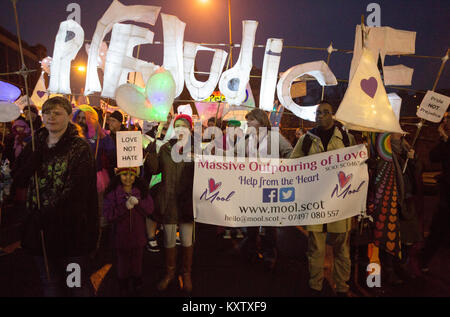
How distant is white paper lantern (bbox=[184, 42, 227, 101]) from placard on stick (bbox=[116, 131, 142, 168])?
1.10 m

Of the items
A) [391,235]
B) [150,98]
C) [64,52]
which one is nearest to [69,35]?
[64,52]

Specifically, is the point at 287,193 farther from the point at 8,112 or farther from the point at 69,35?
the point at 69,35

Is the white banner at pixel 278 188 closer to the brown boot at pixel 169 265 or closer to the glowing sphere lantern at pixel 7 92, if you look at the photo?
the brown boot at pixel 169 265

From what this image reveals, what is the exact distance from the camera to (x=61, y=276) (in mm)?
2555

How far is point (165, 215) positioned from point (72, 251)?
4.09 feet

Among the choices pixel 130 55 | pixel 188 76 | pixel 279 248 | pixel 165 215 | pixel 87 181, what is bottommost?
pixel 279 248

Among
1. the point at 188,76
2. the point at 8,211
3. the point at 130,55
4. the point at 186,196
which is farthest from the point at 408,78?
the point at 8,211

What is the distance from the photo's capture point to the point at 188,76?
171 inches

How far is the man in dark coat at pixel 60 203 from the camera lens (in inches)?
95.1

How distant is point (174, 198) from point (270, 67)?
212cm

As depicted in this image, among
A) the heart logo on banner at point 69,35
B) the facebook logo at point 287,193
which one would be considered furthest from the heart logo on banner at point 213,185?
the heart logo on banner at point 69,35

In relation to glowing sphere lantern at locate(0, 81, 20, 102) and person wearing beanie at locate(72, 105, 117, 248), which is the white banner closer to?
person wearing beanie at locate(72, 105, 117, 248)

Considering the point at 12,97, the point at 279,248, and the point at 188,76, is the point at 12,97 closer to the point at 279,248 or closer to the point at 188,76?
the point at 188,76

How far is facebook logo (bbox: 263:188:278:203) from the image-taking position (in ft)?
11.6
